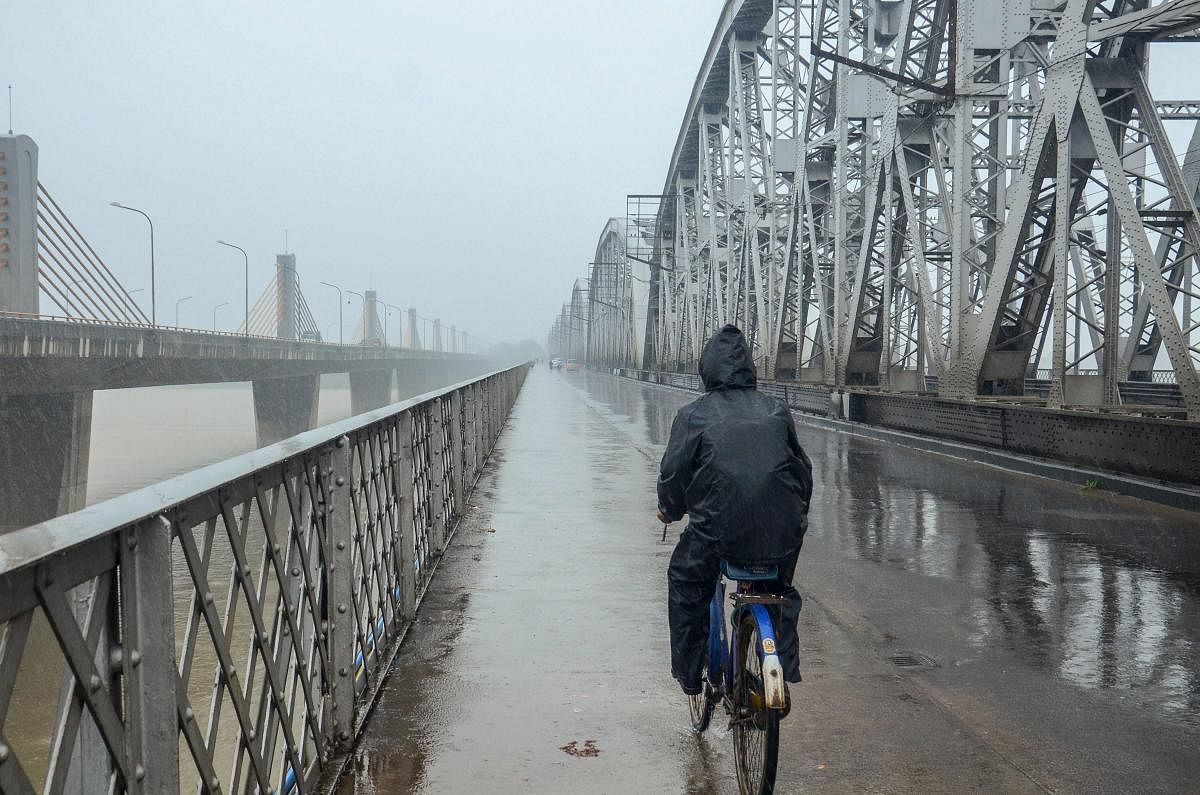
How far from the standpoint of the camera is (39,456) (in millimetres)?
28438

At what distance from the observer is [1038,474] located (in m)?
13.1

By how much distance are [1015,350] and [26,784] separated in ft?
51.1

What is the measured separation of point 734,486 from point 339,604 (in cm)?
162

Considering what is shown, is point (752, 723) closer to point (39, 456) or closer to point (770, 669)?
point (770, 669)

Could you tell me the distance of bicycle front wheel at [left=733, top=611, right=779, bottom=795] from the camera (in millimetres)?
3523

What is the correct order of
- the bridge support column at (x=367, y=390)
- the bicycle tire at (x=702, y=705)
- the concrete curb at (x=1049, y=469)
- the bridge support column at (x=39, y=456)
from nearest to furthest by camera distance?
the bicycle tire at (x=702, y=705) → the concrete curb at (x=1049, y=469) → the bridge support column at (x=39, y=456) → the bridge support column at (x=367, y=390)

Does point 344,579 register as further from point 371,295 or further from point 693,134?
point 371,295

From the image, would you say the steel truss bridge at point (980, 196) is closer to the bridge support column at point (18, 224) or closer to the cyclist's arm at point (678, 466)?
the cyclist's arm at point (678, 466)

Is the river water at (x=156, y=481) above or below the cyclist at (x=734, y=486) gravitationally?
below

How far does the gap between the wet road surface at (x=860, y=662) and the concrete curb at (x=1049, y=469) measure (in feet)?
1.21

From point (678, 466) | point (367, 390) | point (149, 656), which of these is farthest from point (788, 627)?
point (367, 390)

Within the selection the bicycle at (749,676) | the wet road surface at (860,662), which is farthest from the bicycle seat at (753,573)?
the wet road surface at (860,662)

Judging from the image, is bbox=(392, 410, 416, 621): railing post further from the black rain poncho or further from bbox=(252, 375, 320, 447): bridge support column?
bbox=(252, 375, 320, 447): bridge support column

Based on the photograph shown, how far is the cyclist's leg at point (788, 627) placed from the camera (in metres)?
3.88
